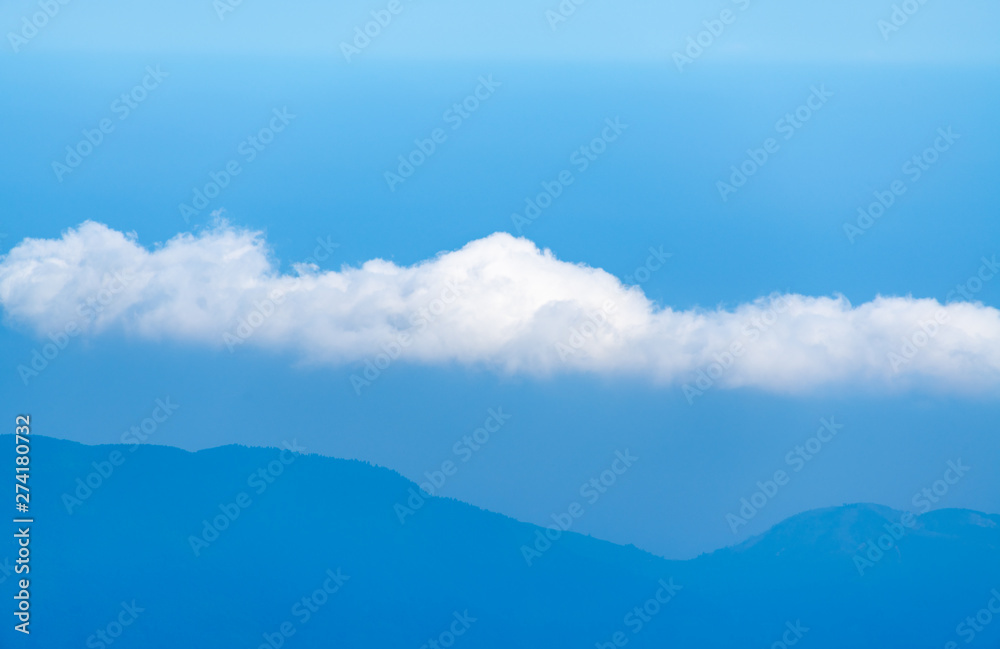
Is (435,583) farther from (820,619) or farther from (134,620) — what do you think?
(820,619)

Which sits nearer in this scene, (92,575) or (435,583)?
(92,575)

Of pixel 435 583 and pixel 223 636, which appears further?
pixel 435 583

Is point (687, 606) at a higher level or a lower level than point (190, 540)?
lower

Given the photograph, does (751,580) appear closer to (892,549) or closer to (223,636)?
(892,549)

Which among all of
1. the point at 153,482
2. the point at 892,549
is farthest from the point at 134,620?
the point at 892,549

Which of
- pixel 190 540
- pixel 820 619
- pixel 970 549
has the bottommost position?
pixel 820 619

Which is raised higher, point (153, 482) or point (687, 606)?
point (153, 482)

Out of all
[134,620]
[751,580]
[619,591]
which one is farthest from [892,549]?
[134,620]

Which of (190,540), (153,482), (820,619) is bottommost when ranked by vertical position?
(820,619)
